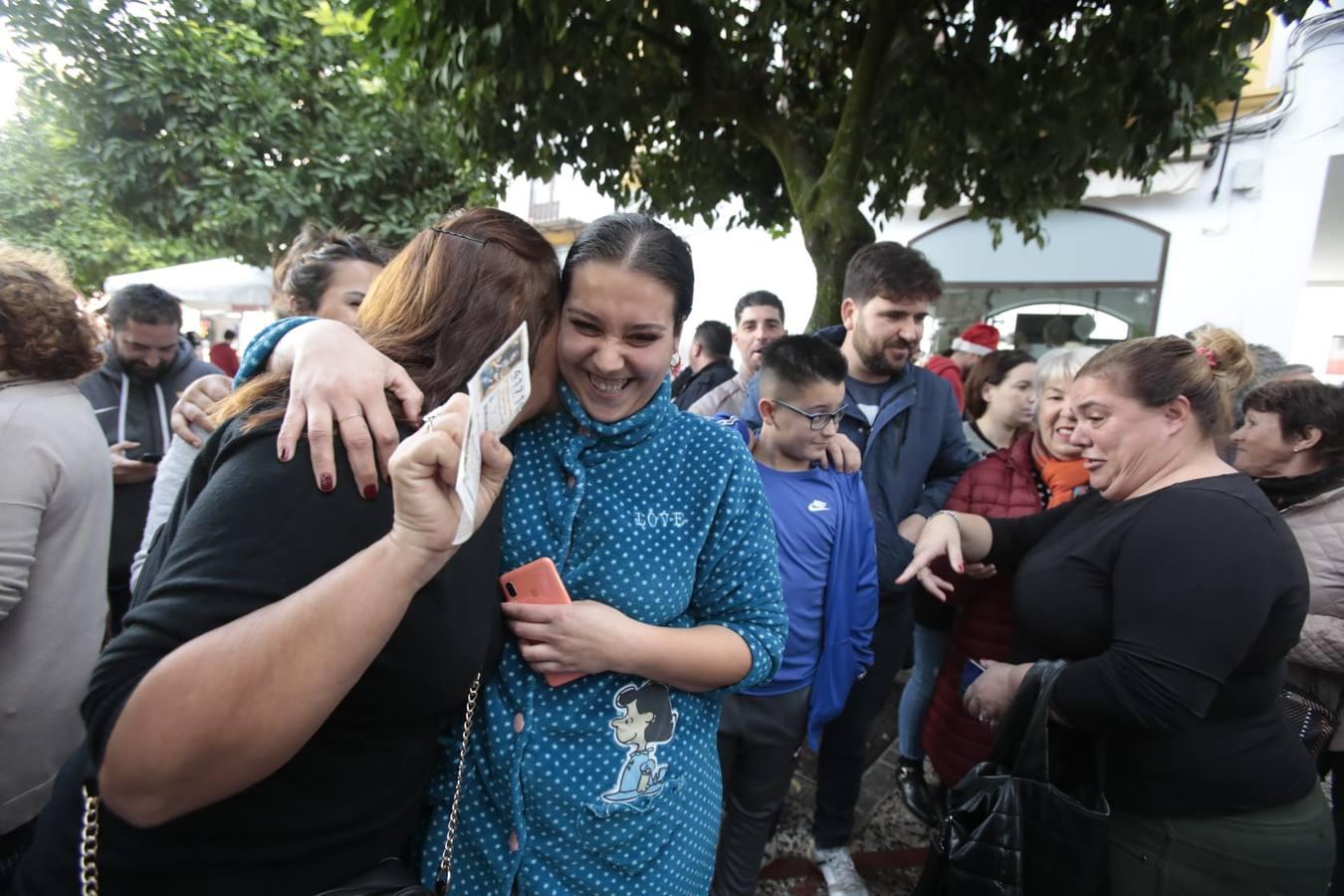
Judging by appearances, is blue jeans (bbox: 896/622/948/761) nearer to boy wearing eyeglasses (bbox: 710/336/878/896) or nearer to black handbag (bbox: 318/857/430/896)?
boy wearing eyeglasses (bbox: 710/336/878/896)

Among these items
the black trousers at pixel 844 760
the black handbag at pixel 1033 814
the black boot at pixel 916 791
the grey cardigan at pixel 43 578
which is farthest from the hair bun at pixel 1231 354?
the grey cardigan at pixel 43 578

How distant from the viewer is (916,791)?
10.4 feet

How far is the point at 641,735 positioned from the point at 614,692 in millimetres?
102

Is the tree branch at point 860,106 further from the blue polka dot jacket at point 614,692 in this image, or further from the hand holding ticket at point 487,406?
the hand holding ticket at point 487,406

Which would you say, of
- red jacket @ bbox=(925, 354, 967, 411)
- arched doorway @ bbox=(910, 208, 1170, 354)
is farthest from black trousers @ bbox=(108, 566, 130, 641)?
arched doorway @ bbox=(910, 208, 1170, 354)

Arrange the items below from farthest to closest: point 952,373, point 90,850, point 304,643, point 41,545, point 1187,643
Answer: point 952,373, point 41,545, point 1187,643, point 90,850, point 304,643

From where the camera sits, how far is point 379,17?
3463mm

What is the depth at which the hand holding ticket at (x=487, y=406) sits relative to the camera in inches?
29.1

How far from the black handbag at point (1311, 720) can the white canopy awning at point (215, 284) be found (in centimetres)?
1158

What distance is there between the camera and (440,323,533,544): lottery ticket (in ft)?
2.42

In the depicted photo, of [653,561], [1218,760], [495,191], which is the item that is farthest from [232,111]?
[1218,760]

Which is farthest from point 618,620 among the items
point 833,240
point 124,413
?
point 124,413

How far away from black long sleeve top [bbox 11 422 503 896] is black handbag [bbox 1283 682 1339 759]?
9.14 ft

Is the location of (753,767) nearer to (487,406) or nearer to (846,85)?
(487,406)
